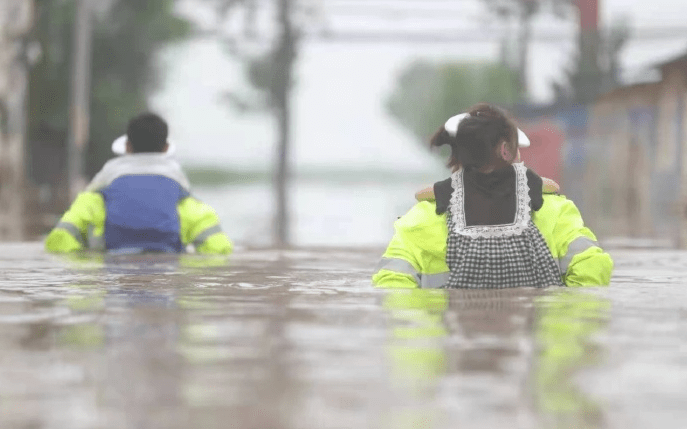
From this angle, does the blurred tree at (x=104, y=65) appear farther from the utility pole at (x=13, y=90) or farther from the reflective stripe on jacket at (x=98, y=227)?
the reflective stripe on jacket at (x=98, y=227)

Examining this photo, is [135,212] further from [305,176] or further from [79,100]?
[305,176]

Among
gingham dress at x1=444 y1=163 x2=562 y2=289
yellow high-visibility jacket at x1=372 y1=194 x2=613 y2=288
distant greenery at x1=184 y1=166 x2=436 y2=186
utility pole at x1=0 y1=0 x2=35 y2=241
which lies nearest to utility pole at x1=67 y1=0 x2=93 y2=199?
utility pole at x1=0 y1=0 x2=35 y2=241

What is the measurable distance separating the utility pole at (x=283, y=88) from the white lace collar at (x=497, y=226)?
31235 millimetres

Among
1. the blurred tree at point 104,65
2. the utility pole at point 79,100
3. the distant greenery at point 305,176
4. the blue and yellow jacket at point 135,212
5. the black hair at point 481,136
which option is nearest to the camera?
the black hair at point 481,136

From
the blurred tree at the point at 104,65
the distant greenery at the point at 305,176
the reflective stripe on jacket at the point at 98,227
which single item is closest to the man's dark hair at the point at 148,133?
the reflective stripe on jacket at the point at 98,227

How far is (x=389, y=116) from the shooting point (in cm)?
12238

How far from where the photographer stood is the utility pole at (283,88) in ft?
132

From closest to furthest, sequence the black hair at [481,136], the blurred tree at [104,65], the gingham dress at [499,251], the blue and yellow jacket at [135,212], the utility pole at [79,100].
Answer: the black hair at [481,136]
the gingham dress at [499,251]
the blue and yellow jacket at [135,212]
the utility pole at [79,100]
the blurred tree at [104,65]

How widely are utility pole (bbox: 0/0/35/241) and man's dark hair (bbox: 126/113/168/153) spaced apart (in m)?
22.3

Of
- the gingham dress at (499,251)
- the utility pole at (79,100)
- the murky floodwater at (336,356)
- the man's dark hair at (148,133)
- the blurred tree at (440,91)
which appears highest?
the blurred tree at (440,91)

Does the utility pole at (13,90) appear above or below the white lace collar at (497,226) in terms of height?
above

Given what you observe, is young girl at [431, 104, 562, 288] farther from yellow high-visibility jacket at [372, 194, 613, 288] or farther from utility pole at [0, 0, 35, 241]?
utility pole at [0, 0, 35, 241]

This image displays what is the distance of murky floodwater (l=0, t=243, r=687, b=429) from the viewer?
3650 millimetres

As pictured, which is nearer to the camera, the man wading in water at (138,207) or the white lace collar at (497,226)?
the white lace collar at (497,226)
